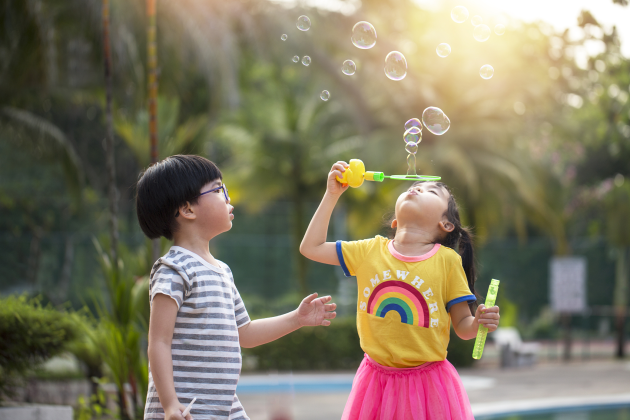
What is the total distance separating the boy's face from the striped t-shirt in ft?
0.39

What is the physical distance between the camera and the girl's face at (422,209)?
227 centimetres

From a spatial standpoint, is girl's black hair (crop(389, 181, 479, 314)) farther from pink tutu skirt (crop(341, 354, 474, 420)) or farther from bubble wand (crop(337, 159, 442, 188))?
pink tutu skirt (crop(341, 354, 474, 420))

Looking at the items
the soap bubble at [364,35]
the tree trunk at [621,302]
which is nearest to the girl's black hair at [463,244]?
the soap bubble at [364,35]

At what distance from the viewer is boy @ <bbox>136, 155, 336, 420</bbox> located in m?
1.80

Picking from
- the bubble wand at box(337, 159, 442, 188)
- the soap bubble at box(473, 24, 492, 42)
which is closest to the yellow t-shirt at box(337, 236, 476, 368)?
the bubble wand at box(337, 159, 442, 188)

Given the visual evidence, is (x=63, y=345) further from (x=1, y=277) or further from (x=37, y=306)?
(x=1, y=277)

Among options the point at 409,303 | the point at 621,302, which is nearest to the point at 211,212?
the point at 409,303

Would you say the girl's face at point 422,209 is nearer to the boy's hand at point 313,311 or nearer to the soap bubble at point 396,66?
the boy's hand at point 313,311

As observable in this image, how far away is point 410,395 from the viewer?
212 centimetres

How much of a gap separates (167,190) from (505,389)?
25.1 feet

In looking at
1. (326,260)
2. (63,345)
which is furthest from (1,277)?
(326,260)

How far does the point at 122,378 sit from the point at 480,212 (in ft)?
31.6

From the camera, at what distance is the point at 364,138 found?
484 inches

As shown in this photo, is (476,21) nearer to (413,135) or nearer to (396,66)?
(396,66)
